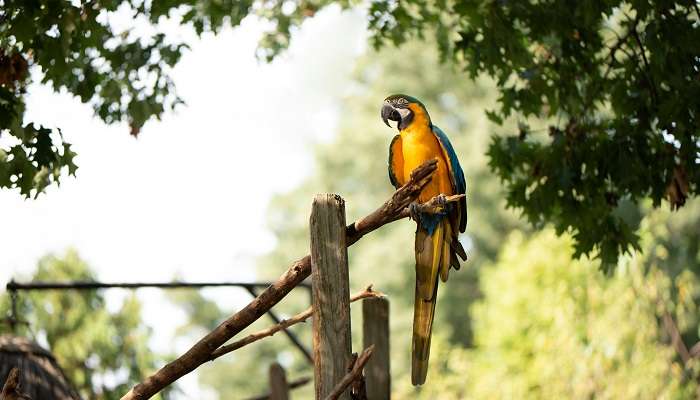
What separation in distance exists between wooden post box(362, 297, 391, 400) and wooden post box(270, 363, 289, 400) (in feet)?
2.35

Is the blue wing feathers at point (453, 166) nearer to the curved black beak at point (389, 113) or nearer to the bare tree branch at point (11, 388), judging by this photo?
the curved black beak at point (389, 113)

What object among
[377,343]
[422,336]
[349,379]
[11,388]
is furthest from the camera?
[377,343]

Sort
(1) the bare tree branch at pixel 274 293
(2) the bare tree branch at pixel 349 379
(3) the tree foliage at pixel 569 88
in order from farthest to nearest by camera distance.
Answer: (3) the tree foliage at pixel 569 88 → (1) the bare tree branch at pixel 274 293 → (2) the bare tree branch at pixel 349 379

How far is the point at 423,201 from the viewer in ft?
12.6

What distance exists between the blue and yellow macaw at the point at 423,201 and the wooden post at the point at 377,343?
115 cm

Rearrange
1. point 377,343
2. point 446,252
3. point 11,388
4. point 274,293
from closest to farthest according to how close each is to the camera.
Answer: point 11,388 → point 274,293 → point 446,252 → point 377,343

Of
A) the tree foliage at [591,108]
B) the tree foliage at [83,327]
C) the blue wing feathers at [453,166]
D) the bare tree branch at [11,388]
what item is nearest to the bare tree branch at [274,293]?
the blue wing feathers at [453,166]

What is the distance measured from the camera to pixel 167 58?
5.55 metres

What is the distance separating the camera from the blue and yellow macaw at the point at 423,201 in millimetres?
3662

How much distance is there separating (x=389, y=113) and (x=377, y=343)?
151 cm

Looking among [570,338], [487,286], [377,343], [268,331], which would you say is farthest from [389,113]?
[487,286]

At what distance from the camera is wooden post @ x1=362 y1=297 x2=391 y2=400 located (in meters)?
4.92

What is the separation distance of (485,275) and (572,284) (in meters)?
5.27

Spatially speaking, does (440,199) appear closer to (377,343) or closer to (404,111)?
(404,111)
